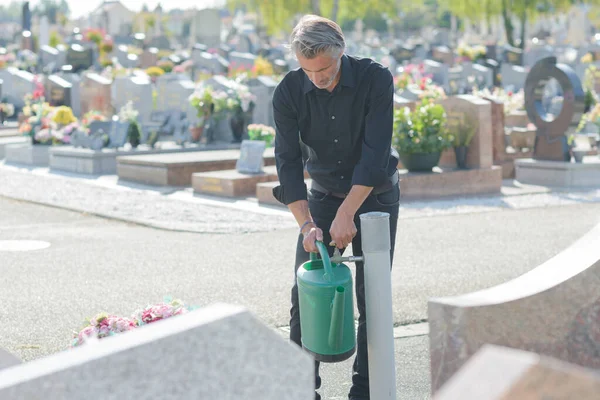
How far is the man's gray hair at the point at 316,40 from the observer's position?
12.0 ft

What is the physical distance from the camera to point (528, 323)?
98.5 inches

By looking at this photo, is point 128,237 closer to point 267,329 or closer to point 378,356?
point 378,356

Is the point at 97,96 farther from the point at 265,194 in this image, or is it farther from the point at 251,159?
the point at 265,194

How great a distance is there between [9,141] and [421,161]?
10.3 metres

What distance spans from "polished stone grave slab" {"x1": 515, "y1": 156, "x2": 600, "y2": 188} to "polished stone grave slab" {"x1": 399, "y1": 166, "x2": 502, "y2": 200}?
2.97 ft

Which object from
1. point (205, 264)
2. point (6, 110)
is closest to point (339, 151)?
point (205, 264)

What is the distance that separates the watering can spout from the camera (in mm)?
3639

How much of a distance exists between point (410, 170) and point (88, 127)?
591 cm

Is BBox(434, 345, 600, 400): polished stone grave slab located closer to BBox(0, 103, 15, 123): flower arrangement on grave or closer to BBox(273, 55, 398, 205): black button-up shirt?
BBox(273, 55, 398, 205): black button-up shirt

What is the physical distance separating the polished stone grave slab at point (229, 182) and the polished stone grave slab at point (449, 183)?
1.61 meters

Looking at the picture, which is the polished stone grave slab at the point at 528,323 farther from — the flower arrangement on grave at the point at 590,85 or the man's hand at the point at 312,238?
the flower arrangement on grave at the point at 590,85

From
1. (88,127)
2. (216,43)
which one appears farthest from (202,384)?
(216,43)

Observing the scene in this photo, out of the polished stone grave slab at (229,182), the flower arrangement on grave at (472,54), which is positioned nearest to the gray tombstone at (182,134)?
the polished stone grave slab at (229,182)

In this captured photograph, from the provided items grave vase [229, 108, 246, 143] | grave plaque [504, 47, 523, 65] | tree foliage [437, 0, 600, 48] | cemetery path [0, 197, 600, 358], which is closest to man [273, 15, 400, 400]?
cemetery path [0, 197, 600, 358]
